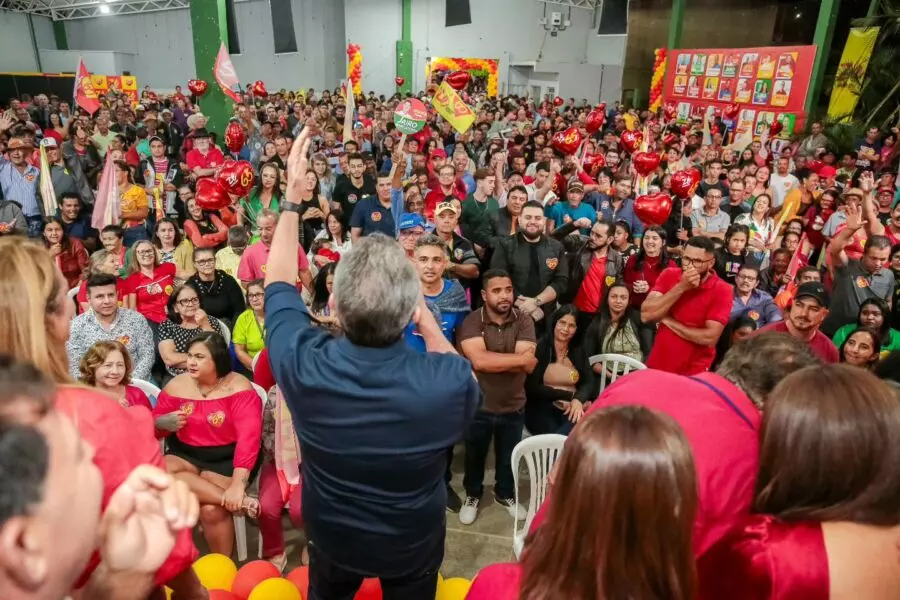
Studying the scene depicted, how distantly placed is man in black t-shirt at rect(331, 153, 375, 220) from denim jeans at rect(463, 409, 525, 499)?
131 inches

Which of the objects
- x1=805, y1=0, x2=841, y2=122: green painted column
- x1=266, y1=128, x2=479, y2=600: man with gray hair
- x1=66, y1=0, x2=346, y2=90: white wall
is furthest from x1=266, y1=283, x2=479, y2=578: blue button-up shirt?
x1=66, y1=0, x2=346, y2=90: white wall

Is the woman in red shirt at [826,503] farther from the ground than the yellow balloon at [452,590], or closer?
farther from the ground

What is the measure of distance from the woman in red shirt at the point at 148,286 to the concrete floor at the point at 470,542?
5.56 ft

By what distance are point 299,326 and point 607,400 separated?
2.63ft

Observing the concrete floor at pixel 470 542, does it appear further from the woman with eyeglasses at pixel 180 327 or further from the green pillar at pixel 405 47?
the green pillar at pixel 405 47

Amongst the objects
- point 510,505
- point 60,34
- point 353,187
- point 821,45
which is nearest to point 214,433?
point 510,505

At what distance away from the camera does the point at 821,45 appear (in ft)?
36.1

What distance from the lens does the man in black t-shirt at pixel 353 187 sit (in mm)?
5961

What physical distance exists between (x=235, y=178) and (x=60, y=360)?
3791mm

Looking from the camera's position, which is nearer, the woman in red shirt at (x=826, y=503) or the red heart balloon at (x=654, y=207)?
the woman in red shirt at (x=826, y=503)

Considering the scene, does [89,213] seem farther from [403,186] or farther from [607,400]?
[607,400]

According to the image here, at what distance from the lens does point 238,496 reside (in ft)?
8.73

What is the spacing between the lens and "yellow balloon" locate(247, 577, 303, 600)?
6.81ft

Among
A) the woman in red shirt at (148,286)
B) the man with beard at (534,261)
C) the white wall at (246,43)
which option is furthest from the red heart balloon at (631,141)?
the white wall at (246,43)
